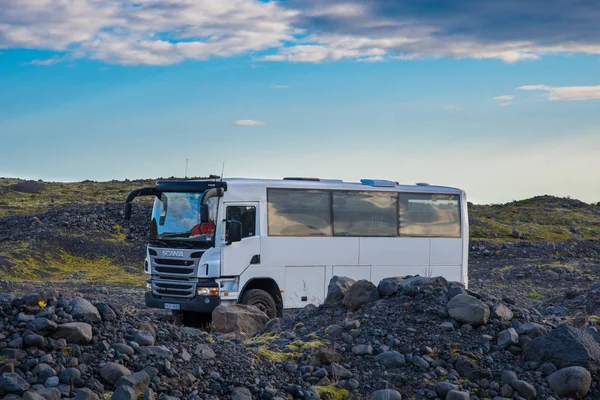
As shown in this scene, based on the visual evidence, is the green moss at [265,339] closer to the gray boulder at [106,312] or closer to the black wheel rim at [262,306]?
the gray boulder at [106,312]

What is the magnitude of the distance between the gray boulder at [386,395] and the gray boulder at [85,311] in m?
3.75

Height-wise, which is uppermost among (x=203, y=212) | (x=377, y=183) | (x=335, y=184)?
(x=377, y=183)

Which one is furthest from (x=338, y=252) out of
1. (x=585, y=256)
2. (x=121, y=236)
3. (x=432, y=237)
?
(x=585, y=256)

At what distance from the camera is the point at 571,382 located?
1050cm

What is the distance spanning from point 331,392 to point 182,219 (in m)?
8.16

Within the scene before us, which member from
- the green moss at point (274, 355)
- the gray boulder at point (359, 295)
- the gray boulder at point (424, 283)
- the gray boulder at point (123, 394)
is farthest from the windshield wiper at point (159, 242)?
the gray boulder at point (123, 394)

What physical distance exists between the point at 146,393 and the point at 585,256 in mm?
36037

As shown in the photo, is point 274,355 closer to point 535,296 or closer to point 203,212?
point 203,212

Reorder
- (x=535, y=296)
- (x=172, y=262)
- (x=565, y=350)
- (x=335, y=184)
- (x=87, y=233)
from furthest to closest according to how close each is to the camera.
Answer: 1. (x=87, y=233)
2. (x=535, y=296)
3. (x=335, y=184)
4. (x=172, y=262)
5. (x=565, y=350)

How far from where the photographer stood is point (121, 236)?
37.8 meters

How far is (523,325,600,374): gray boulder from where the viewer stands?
10930 mm

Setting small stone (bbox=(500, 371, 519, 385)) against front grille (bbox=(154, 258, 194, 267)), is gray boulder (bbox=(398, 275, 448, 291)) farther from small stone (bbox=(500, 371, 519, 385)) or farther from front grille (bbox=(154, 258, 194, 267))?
front grille (bbox=(154, 258, 194, 267))

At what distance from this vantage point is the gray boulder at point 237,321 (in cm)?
1434

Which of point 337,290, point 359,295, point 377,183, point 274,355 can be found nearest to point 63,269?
point 377,183
